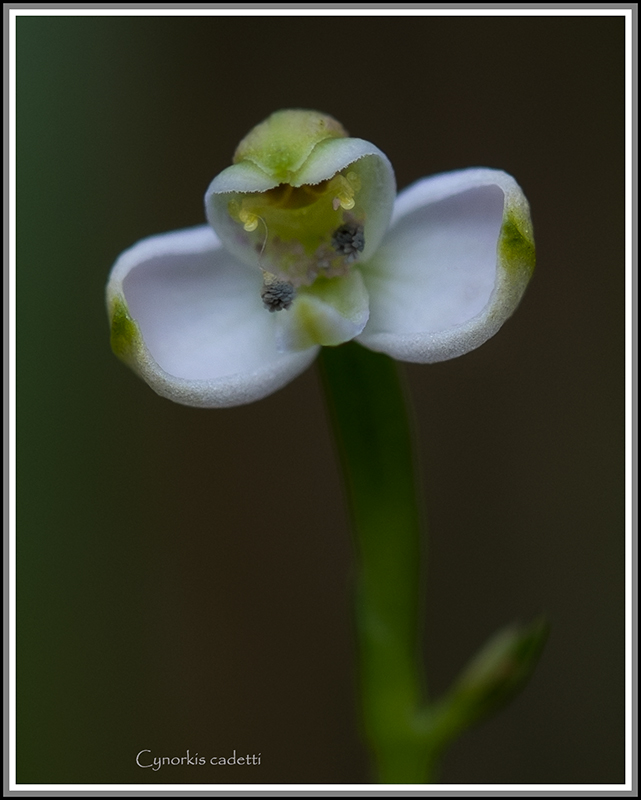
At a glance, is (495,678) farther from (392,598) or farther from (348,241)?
(348,241)

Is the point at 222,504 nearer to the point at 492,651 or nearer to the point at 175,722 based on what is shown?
the point at 175,722

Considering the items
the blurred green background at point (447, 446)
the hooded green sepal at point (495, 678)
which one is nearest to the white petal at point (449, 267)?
the hooded green sepal at point (495, 678)

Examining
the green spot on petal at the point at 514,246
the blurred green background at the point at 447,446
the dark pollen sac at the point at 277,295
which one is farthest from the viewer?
the blurred green background at the point at 447,446

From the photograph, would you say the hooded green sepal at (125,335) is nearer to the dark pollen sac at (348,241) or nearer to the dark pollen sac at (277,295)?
the dark pollen sac at (277,295)

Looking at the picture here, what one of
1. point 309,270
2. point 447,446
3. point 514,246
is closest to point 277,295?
point 309,270

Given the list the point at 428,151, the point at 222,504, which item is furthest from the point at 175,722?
the point at 428,151
